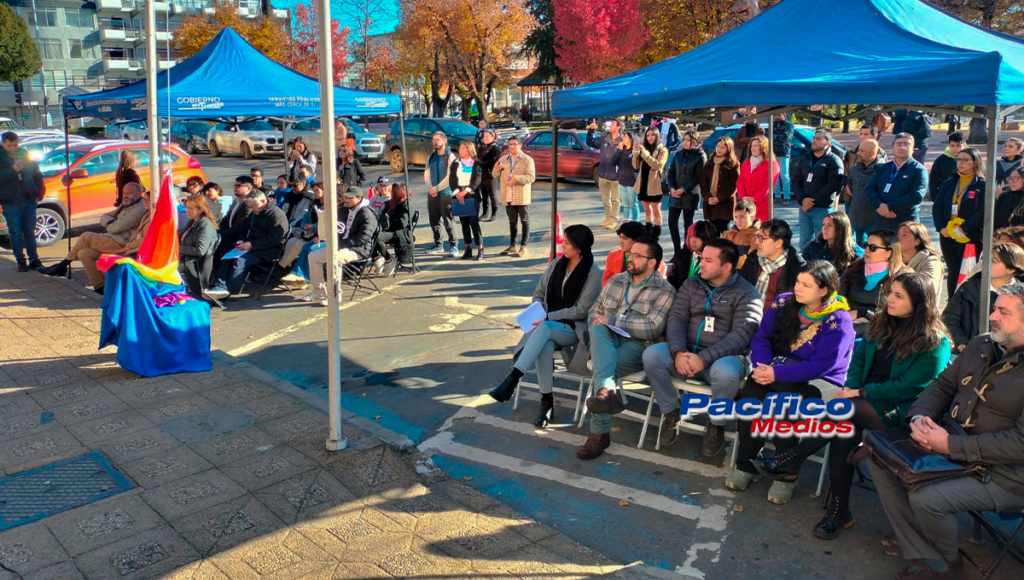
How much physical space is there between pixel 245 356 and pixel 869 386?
5594 millimetres

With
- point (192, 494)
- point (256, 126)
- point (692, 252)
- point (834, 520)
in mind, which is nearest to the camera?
point (834, 520)

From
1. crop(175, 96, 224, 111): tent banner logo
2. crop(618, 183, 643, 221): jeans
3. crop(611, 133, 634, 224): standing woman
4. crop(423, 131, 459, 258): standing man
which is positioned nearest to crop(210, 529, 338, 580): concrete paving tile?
crop(175, 96, 224, 111): tent banner logo

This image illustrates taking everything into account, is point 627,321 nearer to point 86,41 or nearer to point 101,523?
point 101,523

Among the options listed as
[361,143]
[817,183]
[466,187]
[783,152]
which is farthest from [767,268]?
[361,143]

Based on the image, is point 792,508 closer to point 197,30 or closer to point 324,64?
point 324,64

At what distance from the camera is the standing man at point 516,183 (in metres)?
11.5

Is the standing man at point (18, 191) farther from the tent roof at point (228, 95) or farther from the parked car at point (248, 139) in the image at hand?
the parked car at point (248, 139)

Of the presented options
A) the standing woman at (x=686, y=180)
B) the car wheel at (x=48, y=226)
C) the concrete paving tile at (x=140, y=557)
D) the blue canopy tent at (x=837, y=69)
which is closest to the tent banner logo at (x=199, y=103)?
the blue canopy tent at (x=837, y=69)

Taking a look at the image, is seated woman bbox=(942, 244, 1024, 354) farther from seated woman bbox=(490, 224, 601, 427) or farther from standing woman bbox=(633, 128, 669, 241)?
standing woman bbox=(633, 128, 669, 241)

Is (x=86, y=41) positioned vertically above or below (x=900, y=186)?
above

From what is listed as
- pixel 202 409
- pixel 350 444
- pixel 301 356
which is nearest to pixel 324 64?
pixel 350 444

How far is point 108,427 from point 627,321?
3.86 metres

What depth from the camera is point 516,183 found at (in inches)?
451

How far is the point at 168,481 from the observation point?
16.3ft
